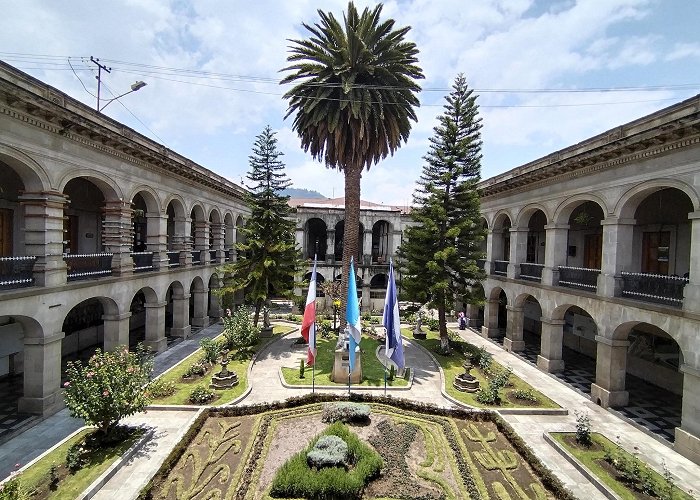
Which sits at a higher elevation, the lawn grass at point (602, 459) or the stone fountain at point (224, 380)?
the stone fountain at point (224, 380)

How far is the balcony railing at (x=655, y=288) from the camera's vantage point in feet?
43.9

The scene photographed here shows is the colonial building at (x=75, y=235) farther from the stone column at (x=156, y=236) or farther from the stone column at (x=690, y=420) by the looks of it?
the stone column at (x=690, y=420)

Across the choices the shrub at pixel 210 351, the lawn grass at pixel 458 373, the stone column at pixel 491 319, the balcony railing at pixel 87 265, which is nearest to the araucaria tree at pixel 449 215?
the lawn grass at pixel 458 373

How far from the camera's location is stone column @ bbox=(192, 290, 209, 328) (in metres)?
26.9

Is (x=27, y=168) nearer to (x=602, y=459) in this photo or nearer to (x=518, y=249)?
(x=602, y=459)

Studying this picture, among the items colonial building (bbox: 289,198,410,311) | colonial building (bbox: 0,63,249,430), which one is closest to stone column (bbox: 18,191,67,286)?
colonial building (bbox: 0,63,249,430)

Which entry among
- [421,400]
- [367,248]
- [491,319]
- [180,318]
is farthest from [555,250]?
[180,318]

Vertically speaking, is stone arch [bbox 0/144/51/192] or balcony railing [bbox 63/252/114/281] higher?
stone arch [bbox 0/144/51/192]

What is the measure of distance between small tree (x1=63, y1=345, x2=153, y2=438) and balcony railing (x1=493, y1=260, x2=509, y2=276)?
2160 centimetres

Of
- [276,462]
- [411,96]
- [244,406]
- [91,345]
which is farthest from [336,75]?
[91,345]

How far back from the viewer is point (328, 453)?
992 cm

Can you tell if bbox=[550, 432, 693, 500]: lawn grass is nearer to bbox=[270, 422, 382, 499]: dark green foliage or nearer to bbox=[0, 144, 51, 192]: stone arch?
bbox=[270, 422, 382, 499]: dark green foliage

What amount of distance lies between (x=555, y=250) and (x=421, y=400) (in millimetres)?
10970

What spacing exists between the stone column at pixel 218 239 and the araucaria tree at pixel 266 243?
7.00 meters
